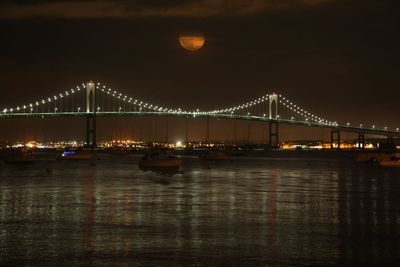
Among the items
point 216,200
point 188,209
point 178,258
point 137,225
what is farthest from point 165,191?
point 178,258

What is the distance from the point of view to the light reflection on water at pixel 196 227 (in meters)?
10.1

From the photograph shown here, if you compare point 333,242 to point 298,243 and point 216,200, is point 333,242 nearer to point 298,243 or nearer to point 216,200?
point 298,243

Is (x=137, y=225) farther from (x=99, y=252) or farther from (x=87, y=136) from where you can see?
(x=87, y=136)

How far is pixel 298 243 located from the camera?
11297 mm

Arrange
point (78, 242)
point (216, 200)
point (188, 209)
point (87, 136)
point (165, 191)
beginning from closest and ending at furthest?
point (78, 242)
point (188, 209)
point (216, 200)
point (165, 191)
point (87, 136)

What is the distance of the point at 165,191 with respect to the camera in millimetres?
21812

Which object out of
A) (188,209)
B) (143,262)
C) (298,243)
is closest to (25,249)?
(143,262)

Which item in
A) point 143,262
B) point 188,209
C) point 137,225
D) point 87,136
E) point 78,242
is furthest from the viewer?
point 87,136

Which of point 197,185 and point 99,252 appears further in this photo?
point 197,185

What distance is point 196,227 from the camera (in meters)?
13.0

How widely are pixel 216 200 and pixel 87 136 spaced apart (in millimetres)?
69823

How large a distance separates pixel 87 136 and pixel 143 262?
78592 mm

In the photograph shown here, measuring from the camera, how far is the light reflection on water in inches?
399

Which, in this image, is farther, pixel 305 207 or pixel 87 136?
pixel 87 136
